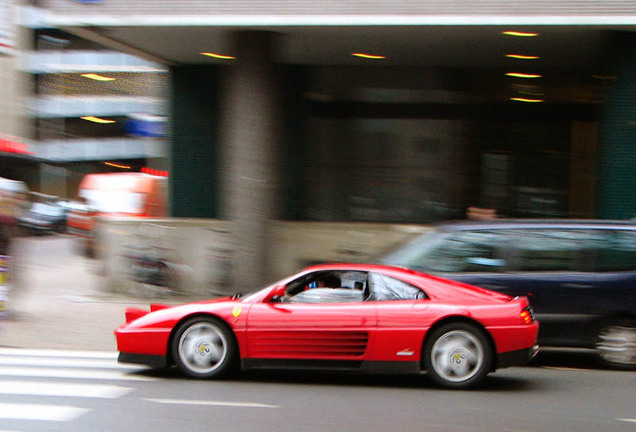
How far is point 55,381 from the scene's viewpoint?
8031 millimetres

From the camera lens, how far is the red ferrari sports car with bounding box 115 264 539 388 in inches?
300

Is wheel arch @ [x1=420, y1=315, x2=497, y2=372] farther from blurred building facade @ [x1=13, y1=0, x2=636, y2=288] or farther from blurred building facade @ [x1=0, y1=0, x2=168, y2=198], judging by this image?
blurred building facade @ [x1=0, y1=0, x2=168, y2=198]

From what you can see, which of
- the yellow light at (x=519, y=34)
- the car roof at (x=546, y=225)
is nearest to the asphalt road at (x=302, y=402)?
the car roof at (x=546, y=225)

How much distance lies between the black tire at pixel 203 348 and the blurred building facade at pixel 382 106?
5.82m

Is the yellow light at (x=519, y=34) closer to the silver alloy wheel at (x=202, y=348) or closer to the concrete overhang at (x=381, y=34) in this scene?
Result: the concrete overhang at (x=381, y=34)

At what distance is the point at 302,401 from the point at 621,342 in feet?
12.7

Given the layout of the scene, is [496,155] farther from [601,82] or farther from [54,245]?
[54,245]

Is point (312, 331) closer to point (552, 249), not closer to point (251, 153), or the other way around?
point (552, 249)

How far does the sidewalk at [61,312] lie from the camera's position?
35.7 ft

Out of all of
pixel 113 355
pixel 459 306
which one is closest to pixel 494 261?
pixel 459 306

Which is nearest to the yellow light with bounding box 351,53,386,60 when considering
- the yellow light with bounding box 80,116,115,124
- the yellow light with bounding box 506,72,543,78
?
the yellow light with bounding box 506,72,543,78

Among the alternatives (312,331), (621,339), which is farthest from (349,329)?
(621,339)

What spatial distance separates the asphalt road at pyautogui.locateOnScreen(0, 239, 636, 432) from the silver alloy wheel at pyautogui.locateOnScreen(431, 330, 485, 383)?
176mm

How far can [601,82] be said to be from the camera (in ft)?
50.8
